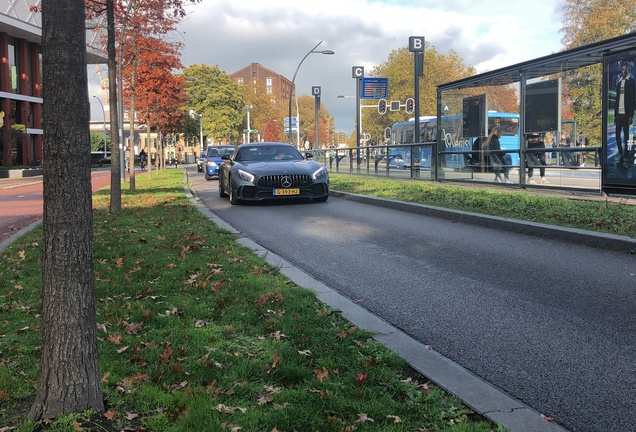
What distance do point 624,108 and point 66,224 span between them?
11.8 metres

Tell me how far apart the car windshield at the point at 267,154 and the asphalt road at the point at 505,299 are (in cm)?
527

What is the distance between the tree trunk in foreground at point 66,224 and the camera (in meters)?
2.54

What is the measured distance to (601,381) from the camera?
339cm

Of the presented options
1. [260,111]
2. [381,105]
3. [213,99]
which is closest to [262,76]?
[260,111]

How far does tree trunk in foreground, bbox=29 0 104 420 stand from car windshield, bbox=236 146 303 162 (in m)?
12.7

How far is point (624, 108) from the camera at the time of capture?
38.5ft

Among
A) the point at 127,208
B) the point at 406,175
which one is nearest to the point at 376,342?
the point at 127,208

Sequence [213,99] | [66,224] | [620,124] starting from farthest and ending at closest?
[213,99], [620,124], [66,224]

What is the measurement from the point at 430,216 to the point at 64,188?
9.84 meters

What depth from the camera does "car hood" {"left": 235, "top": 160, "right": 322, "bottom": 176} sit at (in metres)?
14.0

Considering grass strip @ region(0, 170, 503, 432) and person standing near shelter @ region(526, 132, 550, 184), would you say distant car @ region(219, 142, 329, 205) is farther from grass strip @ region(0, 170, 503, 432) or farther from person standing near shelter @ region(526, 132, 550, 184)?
grass strip @ region(0, 170, 503, 432)

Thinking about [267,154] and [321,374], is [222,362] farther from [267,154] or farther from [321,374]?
[267,154]

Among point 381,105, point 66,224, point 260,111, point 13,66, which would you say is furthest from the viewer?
point 260,111

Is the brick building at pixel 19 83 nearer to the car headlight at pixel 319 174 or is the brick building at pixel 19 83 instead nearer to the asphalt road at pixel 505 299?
the car headlight at pixel 319 174
